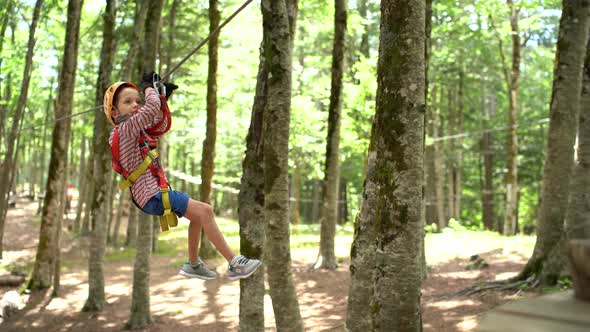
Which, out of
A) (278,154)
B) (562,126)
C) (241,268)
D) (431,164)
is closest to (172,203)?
(241,268)

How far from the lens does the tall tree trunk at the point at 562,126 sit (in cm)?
825

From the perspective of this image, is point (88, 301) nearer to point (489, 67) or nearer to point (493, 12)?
point (493, 12)

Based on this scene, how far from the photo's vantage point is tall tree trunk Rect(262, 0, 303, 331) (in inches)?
215

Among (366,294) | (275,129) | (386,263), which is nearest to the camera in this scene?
(386,263)

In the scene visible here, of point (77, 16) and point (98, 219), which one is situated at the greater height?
point (77, 16)

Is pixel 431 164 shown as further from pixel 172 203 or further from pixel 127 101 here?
pixel 127 101

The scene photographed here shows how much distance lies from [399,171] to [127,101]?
7.22ft

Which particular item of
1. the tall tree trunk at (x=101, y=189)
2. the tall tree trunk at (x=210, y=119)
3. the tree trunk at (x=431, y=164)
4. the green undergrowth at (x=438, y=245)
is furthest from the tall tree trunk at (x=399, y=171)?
the tree trunk at (x=431, y=164)

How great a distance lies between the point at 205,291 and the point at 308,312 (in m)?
3.61

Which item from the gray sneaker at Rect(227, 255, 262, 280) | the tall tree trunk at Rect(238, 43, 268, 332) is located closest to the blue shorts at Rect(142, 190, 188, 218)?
the gray sneaker at Rect(227, 255, 262, 280)

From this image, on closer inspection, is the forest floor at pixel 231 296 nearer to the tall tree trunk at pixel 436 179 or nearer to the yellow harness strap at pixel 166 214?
the yellow harness strap at pixel 166 214

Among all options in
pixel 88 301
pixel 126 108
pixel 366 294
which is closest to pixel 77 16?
pixel 88 301

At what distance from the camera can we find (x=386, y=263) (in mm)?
3998

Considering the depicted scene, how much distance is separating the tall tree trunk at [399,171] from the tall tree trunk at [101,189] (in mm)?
8762
